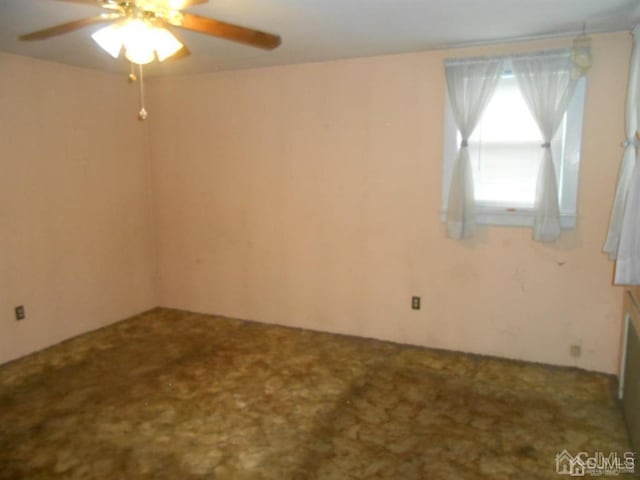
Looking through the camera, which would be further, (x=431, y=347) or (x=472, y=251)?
(x=431, y=347)

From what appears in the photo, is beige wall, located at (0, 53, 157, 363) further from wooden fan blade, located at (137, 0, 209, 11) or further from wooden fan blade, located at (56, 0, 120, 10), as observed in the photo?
wooden fan blade, located at (137, 0, 209, 11)

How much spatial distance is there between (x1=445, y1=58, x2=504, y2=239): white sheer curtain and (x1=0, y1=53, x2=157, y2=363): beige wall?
3129mm

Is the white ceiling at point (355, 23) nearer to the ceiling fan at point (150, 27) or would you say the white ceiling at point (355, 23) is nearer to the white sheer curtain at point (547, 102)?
the white sheer curtain at point (547, 102)

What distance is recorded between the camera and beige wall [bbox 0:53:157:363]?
3650 millimetres

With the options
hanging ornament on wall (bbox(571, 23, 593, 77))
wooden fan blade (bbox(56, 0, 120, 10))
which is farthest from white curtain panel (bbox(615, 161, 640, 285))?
wooden fan blade (bbox(56, 0, 120, 10))

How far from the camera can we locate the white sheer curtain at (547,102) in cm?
318

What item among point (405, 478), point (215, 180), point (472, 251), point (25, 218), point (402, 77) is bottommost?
point (405, 478)

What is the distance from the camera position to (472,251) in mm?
3672

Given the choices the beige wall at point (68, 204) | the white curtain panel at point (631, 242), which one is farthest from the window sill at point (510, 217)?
the beige wall at point (68, 204)

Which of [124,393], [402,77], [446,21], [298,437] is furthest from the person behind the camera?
[402,77]

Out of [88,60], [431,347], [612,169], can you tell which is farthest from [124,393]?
[612,169]

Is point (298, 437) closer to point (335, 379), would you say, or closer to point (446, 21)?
point (335, 379)

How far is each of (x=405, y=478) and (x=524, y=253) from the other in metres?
1.98

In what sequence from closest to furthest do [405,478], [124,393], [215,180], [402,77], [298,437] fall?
[405,478]
[298,437]
[124,393]
[402,77]
[215,180]
